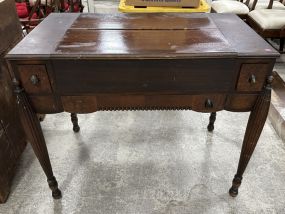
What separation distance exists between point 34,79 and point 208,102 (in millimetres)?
697

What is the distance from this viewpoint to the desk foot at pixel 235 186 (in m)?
1.30

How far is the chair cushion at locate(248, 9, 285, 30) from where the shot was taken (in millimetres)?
2340

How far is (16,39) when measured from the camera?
148 cm

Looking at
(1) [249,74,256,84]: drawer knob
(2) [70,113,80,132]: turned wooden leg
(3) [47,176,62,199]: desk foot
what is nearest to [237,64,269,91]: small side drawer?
(1) [249,74,256,84]: drawer knob

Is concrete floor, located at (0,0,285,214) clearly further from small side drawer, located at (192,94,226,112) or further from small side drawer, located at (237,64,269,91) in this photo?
small side drawer, located at (237,64,269,91)

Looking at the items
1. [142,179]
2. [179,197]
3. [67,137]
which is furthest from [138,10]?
[179,197]

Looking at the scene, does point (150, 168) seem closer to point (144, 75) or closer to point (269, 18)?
point (144, 75)

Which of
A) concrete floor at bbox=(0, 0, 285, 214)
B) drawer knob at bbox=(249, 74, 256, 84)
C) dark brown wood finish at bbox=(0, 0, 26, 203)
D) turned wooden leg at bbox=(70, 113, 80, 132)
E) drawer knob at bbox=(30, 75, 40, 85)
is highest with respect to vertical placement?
drawer knob at bbox=(30, 75, 40, 85)

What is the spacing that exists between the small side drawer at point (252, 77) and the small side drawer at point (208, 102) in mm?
87

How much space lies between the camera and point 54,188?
1.31 m

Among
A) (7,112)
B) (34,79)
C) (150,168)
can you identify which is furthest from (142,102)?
(7,112)

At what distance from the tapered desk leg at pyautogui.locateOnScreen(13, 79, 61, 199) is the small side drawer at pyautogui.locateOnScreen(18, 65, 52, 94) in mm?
28

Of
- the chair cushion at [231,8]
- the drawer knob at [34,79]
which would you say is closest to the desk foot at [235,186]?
the drawer knob at [34,79]

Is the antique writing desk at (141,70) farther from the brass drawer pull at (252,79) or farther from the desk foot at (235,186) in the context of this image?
the desk foot at (235,186)
